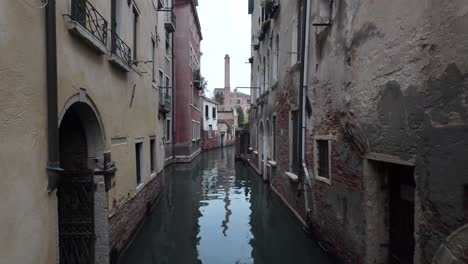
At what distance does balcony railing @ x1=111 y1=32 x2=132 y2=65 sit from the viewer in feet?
18.0

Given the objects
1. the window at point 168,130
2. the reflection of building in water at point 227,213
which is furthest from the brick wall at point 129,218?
the window at point 168,130

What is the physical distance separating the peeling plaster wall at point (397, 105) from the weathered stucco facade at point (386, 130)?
0.04 ft

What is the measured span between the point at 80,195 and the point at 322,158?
407 cm

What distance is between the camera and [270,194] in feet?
37.8

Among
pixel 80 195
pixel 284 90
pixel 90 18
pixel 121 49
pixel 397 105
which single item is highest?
pixel 90 18

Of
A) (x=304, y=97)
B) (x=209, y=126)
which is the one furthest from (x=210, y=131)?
(x=304, y=97)

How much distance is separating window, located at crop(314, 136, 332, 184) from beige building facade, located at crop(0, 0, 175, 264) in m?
3.46

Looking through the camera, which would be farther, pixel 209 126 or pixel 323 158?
pixel 209 126

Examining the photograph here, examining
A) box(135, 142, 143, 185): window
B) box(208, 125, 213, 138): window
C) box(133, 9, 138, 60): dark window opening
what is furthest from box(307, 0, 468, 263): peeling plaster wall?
box(208, 125, 213, 138): window

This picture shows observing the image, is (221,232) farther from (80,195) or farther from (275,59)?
(275,59)

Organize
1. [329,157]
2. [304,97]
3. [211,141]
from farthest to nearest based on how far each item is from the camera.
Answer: [211,141] < [304,97] < [329,157]

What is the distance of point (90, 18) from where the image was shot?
461 centimetres

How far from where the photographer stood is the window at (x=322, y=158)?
589cm

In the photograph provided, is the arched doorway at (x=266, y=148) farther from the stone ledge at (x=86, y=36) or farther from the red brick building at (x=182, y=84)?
the stone ledge at (x=86, y=36)
